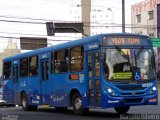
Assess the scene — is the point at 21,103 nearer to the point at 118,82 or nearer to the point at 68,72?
the point at 68,72

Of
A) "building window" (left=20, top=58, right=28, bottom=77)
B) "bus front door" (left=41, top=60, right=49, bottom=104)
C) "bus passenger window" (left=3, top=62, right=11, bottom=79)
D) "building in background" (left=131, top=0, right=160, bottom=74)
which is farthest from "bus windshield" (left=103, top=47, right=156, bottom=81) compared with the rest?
"building in background" (left=131, top=0, right=160, bottom=74)

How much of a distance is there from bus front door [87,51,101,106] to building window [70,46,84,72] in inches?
24.2

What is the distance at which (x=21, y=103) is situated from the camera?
85.9 ft

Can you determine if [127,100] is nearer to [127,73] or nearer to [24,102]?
[127,73]

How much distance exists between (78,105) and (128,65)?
2939 mm

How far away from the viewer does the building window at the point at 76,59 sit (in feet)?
61.9

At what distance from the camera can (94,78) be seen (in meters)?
17.9

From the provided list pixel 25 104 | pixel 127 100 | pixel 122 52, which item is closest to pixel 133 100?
pixel 127 100

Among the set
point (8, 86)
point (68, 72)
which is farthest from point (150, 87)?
point (8, 86)

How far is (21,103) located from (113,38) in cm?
992

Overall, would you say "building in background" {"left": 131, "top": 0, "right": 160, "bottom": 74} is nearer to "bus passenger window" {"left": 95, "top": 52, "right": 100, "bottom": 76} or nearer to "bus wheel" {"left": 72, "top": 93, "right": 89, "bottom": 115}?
"bus wheel" {"left": 72, "top": 93, "right": 89, "bottom": 115}

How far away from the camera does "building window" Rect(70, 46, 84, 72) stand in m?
18.9

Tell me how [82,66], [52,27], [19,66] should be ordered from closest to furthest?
[82,66]
[19,66]
[52,27]

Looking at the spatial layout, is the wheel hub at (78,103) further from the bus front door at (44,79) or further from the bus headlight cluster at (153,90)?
the bus front door at (44,79)
